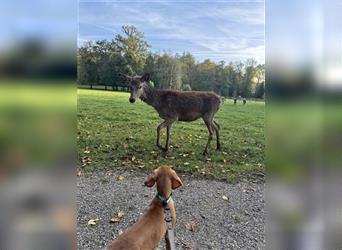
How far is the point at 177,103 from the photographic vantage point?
429cm

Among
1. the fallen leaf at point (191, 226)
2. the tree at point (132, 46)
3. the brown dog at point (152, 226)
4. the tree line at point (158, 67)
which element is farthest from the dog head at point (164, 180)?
the tree at point (132, 46)

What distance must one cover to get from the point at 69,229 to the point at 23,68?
484 mm

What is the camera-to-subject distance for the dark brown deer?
3967 mm

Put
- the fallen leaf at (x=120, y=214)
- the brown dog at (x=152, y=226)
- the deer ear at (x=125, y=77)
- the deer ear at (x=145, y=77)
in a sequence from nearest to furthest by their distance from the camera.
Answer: the brown dog at (x=152, y=226)
the fallen leaf at (x=120, y=214)
the deer ear at (x=125, y=77)
the deer ear at (x=145, y=77)

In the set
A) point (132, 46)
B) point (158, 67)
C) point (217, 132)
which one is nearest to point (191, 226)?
point (217, 132)

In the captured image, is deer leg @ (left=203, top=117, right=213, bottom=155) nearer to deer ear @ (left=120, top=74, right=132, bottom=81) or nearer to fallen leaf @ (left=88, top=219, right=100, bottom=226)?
deer ear @ (left=120, top=74, right=132, bottom=81)

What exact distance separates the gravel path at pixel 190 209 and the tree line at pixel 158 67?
1.14 meters

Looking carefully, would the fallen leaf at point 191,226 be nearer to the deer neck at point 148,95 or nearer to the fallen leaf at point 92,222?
the fallen leaf at point 92,222

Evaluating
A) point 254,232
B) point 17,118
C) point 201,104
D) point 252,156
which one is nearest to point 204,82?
point 201,104

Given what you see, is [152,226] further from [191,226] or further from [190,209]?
[190,209]

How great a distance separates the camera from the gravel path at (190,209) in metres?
2.55

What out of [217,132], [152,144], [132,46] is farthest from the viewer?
[152,144]

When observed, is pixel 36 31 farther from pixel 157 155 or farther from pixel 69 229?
pixel 157 155

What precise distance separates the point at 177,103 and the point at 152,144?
2.23 feet
